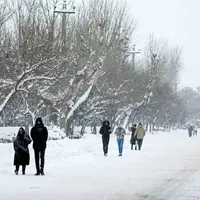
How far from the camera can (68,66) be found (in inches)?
1280

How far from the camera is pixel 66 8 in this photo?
30.8m

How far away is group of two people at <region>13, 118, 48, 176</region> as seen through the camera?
14.9 metres

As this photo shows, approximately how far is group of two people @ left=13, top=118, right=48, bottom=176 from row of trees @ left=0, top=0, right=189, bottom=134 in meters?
8.74

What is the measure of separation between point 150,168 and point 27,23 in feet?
35.7

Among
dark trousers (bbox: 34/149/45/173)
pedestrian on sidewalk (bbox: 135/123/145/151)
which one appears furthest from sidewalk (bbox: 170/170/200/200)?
pedestrian on sidewalk (bbox: 135/123/145/151)

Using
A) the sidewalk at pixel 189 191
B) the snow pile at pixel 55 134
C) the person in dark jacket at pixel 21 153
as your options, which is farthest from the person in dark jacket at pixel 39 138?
the snow pile at pixel 55 134

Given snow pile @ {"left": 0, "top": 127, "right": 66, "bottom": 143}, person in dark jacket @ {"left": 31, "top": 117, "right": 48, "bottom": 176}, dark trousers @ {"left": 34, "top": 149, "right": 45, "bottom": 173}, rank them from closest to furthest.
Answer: dark trousers @ {"left": 34, "top": 149, "right": 45, "bottom": 173}
person in dark jacket @ {"left": 31, "top": 117, "right": 48, "bottom": 176}
snow pile @ {"left": 0, "top": 127, "right": 66, "bottom": 143}

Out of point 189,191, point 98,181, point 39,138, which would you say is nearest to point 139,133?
point 39,138

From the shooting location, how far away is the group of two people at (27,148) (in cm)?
1488

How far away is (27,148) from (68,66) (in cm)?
1773

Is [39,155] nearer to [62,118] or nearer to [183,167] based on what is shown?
[183,167]

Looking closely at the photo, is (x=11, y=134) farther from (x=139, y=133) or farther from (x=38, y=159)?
(x=38, y=159)

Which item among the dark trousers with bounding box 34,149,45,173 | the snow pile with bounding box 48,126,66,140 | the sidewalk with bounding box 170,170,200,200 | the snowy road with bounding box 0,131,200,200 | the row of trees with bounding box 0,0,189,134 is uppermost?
the row of trees with bounding box 0,0,189,134

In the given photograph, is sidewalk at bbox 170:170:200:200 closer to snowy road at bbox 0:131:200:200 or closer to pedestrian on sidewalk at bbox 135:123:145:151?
snowy road at bbox 0:131:200:200
